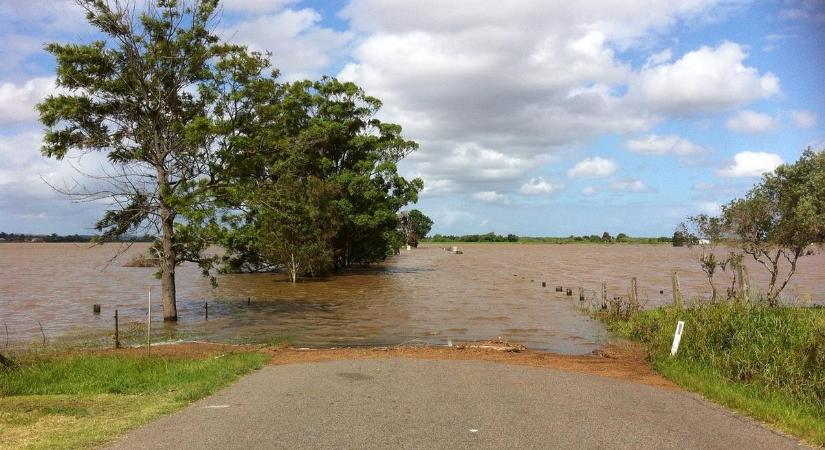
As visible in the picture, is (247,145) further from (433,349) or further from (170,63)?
(433,349)

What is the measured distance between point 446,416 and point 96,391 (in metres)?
6.04

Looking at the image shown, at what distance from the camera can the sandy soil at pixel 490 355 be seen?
13.2 metres

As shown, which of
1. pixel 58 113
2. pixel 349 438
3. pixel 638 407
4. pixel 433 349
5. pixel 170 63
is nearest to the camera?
pixel 349 438

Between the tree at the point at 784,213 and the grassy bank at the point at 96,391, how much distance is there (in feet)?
59.2

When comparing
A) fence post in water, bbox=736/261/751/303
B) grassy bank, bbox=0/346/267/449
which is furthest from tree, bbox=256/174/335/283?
grassy bank, bbox=0/346/267/449

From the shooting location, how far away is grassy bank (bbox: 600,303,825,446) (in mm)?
9141

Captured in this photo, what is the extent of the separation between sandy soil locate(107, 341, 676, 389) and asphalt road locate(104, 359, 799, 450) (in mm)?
1476

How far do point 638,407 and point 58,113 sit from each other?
62.7 ft

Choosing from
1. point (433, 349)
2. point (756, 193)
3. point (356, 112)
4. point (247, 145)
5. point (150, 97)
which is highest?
point (356, 112)

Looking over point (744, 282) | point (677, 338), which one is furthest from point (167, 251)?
point (744, 282)

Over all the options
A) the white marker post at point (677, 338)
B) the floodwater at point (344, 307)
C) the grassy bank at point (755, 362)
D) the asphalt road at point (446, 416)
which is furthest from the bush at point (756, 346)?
the floodwater at point (344, 307)

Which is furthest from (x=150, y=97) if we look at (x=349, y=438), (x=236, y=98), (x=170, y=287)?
(x=349, y=438)

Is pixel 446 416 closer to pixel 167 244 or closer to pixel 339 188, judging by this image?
pixel 167 244

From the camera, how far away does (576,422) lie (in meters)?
8.29
